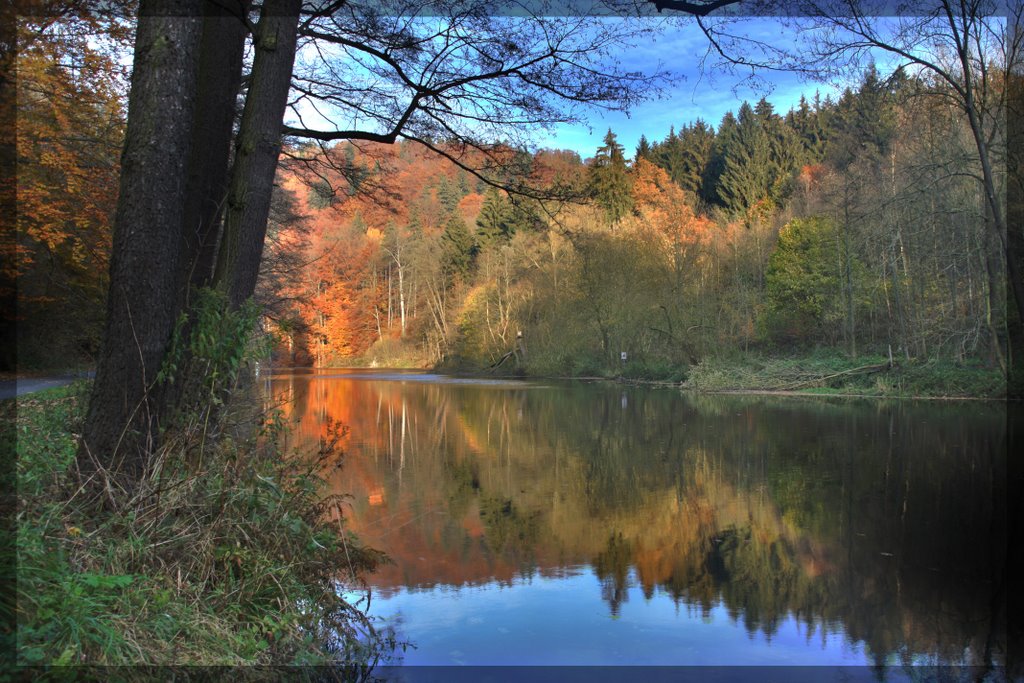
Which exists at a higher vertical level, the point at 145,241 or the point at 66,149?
the point at 66,149

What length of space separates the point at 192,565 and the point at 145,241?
1.80 metres

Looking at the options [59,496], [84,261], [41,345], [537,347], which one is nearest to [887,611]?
[59,496]

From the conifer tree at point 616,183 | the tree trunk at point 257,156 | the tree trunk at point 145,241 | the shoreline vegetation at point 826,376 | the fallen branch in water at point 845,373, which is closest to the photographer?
the tree trunk at point 145,241

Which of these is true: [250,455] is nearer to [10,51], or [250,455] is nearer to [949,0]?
[949,0]

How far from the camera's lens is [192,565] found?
361 cm

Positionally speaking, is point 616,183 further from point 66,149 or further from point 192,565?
point 192,565

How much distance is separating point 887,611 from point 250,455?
13.5 feet

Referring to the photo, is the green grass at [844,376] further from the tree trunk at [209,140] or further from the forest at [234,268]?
the tree trunk at [209,140]

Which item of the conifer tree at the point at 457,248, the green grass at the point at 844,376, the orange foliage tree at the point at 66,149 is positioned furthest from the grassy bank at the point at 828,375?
the orange foliage tree at the point at 66,149

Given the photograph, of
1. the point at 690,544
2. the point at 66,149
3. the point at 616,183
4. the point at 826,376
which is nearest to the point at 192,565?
the point at 690,544

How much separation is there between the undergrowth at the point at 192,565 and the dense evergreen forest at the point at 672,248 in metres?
1.17

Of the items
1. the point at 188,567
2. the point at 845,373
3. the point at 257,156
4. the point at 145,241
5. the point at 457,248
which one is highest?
the point at 457,248

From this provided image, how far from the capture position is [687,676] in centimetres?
406

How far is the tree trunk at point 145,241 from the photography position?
4191 millimetres
